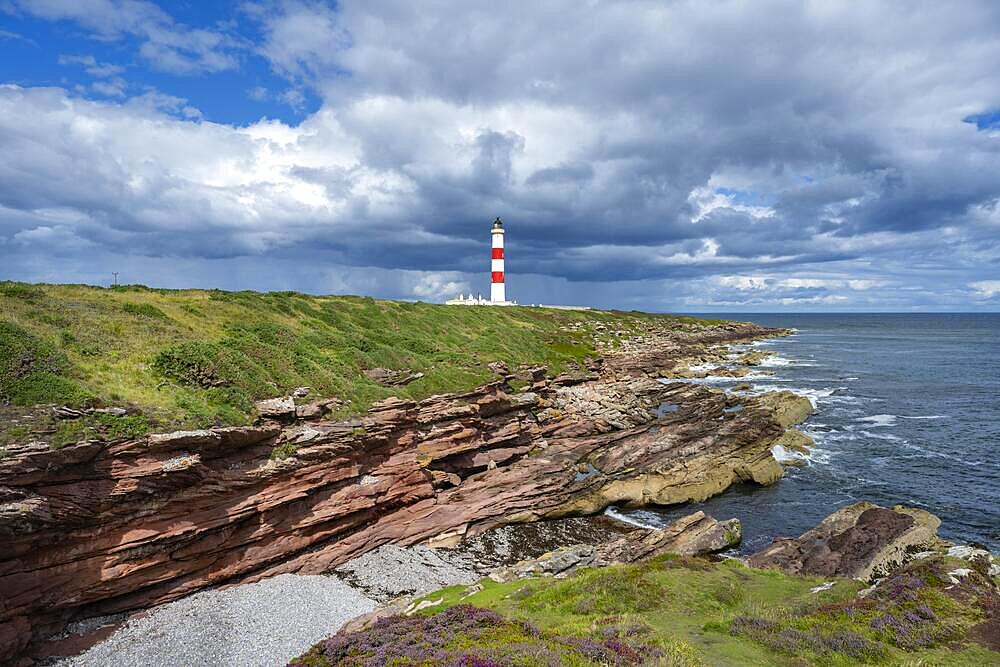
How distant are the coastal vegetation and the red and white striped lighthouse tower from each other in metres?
94.0

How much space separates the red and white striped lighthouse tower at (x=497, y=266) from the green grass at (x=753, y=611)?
3657 inches

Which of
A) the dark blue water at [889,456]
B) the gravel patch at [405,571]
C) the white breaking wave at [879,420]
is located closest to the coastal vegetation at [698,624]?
the gravel patch at [405,571]

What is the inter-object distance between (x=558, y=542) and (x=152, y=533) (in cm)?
1918

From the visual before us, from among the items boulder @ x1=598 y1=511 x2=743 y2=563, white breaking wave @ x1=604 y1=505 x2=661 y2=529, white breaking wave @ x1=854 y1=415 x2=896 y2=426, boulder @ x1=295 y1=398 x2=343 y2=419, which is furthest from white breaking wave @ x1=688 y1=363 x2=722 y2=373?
boulder @ x1=295 y1=398 x2=343 y2=419

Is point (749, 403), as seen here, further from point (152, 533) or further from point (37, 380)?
point (37, 380)

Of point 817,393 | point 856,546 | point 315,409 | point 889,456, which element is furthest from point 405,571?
point 817,393

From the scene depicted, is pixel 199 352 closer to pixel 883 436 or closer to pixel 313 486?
pixel 313 486

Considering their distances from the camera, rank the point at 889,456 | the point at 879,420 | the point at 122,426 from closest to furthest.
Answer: the point at 122,426 → the point at 889,456 → the point at 879,420

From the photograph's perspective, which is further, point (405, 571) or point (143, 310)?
point (143, 310)

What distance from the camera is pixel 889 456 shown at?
42.7m

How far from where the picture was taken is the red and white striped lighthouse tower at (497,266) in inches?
4323

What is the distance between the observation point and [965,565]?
1720 centimetres

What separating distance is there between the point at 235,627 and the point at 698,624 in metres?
16.2

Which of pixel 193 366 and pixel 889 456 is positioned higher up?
pixel 193 366
